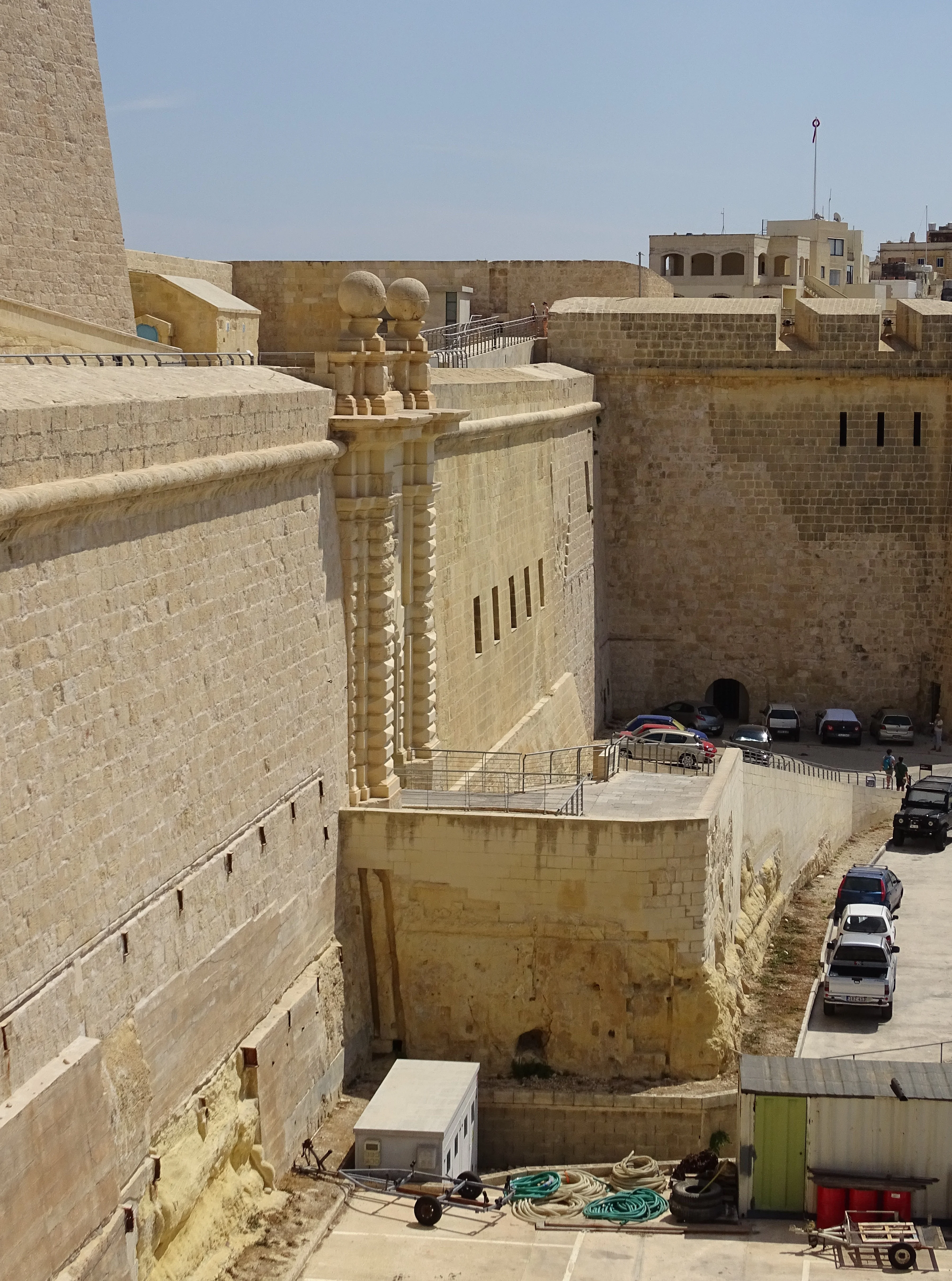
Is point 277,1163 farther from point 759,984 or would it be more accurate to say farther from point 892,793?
point 892,793

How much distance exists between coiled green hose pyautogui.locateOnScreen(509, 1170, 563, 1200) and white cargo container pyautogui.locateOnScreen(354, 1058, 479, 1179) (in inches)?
18.0

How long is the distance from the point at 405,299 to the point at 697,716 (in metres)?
15.9

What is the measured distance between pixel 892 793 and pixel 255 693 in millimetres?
17371

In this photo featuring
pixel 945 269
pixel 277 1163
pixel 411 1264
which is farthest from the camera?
pixel 945 269

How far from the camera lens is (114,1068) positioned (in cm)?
1296

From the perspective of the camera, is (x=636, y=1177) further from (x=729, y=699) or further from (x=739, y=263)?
(x=739, y=263)

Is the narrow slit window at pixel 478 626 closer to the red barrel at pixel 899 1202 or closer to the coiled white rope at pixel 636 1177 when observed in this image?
the coiled white rope at pixel 636 1177

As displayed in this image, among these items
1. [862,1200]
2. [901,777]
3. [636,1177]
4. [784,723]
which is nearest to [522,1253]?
[636,1177]

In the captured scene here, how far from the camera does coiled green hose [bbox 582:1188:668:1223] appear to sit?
16219 millimetres

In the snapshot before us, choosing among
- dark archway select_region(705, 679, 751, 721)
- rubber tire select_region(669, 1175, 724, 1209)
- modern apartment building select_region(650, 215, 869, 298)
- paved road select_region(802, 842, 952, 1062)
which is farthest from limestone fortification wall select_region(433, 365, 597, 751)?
modern apartment building select_region(650, 215, 869, 298)

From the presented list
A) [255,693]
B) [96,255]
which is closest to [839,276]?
[96,255]

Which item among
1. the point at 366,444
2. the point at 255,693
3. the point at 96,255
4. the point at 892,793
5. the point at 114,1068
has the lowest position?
the point at 892,793

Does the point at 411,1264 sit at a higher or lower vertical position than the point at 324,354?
lower

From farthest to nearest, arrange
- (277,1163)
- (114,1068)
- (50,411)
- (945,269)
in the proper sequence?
1. (945,269)
2. (277,1163)
3. (114,1068)
4. (50,411)
